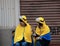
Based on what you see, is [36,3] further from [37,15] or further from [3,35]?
[3,35]

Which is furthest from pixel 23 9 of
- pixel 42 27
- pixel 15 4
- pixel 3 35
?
pixel 42 27

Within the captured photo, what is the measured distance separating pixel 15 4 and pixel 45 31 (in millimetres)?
3057

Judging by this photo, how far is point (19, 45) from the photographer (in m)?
10.2

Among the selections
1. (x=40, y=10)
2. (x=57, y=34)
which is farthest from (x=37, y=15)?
(x=57, y=34)

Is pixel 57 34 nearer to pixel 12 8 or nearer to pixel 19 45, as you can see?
pixel 12 8

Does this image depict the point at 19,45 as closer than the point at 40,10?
Yes

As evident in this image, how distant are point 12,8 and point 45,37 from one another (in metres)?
3.17

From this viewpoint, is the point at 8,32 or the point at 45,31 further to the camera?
the point at 8,32

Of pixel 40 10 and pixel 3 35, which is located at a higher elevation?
pixel 40 10

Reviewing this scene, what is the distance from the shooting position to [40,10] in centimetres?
1274

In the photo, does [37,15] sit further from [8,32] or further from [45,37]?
[45,37]

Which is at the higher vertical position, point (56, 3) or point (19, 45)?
point (56, 3)

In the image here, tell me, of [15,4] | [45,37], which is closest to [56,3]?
[15,4]

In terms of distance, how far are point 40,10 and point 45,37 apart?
292 centimetres
